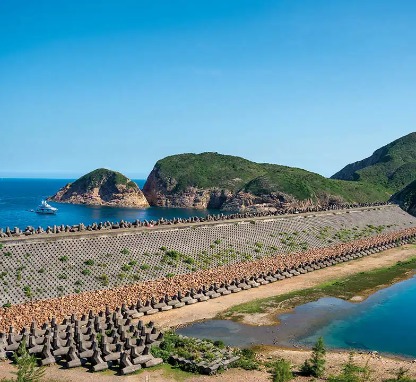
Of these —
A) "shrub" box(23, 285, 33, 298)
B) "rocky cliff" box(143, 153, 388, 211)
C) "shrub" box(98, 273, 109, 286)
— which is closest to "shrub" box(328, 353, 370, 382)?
"shrub" box(98, 273, 109, 286)

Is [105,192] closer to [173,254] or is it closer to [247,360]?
[173,254]

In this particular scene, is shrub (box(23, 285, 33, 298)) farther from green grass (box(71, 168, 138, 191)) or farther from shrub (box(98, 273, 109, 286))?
green grass (box(71, 168, 138, 191))

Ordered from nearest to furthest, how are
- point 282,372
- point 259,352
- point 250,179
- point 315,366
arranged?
point 282,372 → point 315,366 → point 259,352 → point 250,179

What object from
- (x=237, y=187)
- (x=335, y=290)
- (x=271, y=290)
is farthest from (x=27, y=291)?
(x=237, y=187)

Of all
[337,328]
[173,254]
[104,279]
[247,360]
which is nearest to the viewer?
[247,360]

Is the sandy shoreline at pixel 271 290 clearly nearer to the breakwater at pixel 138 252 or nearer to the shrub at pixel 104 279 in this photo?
the breakwater at pixel 138 252

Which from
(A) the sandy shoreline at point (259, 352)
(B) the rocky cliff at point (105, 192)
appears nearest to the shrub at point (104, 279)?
(A) the sandy shoreline at point (259, 352)

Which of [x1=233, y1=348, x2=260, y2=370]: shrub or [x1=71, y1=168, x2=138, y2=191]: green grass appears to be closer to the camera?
[x1=233, y1=348, x2=260, y2=370]: shrub
